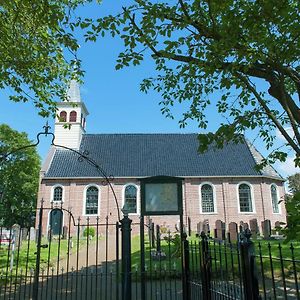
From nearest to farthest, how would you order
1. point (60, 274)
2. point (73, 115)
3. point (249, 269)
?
1. point (249, 269)
2. point (60, 274)
3. point (73, 115)

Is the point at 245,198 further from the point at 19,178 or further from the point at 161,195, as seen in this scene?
the point at 19,178

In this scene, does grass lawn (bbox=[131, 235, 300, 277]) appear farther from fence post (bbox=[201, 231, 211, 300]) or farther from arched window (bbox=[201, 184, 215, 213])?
arched window (bbox=[201, 184, 215, 213])

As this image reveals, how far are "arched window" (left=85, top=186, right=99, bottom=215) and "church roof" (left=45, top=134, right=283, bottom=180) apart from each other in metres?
1.36

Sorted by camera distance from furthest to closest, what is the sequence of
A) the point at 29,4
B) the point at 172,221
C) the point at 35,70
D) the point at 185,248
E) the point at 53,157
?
the point at 53,157 < the point at 172,221 < the point at 35,70 < the point at 29,4 < the point at 185,248

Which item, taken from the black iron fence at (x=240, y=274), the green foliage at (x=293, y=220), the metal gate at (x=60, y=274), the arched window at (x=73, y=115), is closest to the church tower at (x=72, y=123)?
the arched window at (x=73, y=115)

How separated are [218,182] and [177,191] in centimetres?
2515

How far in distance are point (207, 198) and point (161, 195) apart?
980 inches

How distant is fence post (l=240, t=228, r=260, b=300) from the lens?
3641mm

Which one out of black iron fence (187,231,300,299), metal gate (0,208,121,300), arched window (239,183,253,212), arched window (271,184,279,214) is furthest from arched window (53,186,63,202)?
black iron fence (187,231,300,299)

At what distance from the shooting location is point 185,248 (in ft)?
20.1

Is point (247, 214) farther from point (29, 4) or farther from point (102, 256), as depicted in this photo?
point (29, 4)

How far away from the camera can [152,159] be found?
33.5m

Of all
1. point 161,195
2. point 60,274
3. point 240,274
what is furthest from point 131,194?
point 240,274

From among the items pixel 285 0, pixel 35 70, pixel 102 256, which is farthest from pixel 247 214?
pixel 285 0
